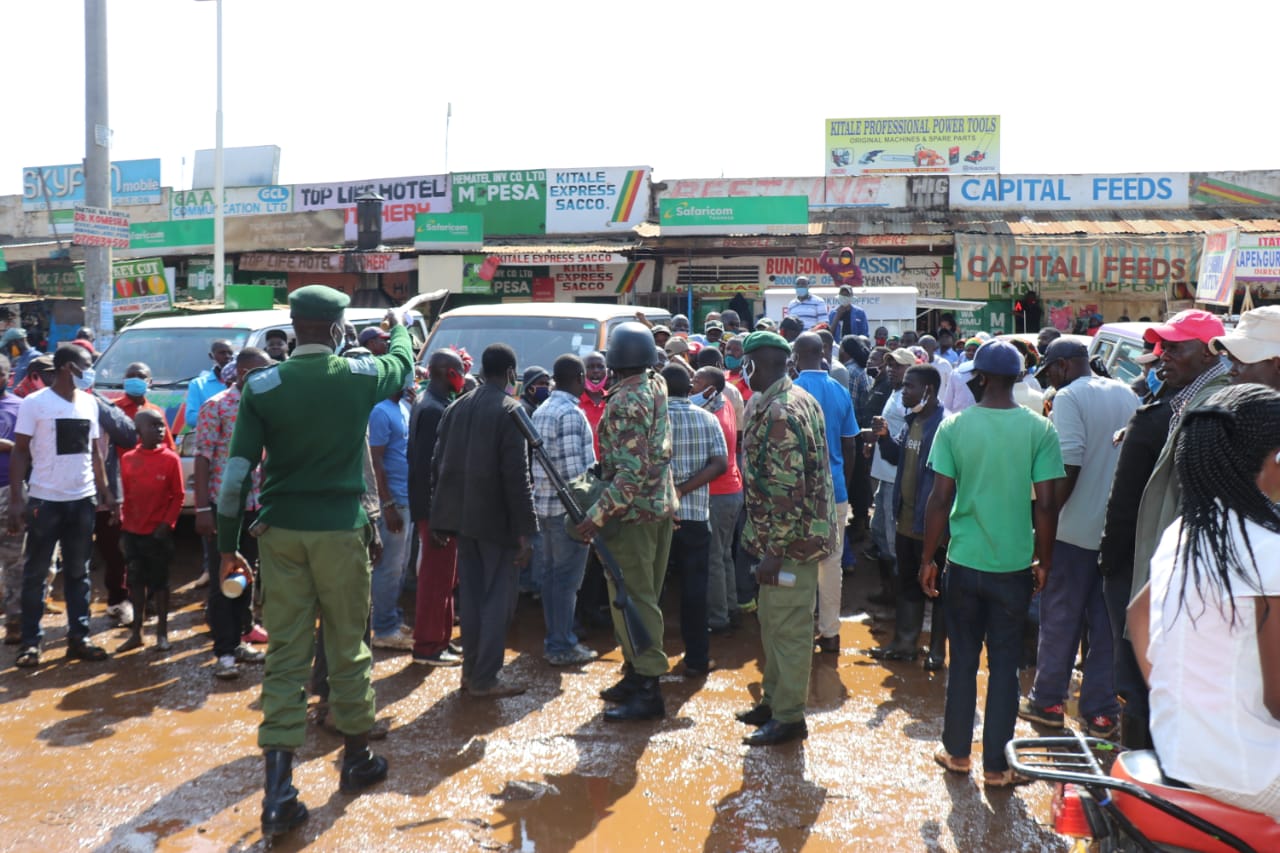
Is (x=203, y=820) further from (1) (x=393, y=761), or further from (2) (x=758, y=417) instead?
(2) (x=758, y=417)

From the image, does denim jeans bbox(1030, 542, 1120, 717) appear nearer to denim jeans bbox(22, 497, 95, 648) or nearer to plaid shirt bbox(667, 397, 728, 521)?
plaid shirt bbox(667, 397, 728, 521)

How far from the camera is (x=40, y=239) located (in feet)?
98.8

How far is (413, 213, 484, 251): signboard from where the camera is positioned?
22.0 m

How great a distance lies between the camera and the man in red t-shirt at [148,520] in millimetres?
6504

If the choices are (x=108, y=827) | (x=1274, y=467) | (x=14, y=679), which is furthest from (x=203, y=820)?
(x=1274, y=467)

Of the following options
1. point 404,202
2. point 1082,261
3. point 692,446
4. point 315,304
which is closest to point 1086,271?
point 1082,261

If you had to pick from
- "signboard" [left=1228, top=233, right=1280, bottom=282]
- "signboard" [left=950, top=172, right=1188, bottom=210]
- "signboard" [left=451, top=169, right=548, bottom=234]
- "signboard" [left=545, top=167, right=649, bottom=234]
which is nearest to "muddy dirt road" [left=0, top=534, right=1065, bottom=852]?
"signboard" [left=1228, top=233, right=1280, bottom=282]

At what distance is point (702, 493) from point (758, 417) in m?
1.24

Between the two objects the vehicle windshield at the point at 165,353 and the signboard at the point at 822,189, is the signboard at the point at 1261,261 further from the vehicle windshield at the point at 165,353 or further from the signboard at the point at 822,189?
the vehicle windshield at the point at 165,353

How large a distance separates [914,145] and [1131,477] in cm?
2625

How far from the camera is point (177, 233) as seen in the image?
81.9ft

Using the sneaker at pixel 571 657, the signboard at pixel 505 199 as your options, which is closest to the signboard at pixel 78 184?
the signboard at pixel 505 199

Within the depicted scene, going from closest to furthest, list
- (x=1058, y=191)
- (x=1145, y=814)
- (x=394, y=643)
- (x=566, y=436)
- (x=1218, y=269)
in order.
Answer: (x=1145, y=814) < (x=566, y=436) < (x=394, y=643) < (x=1218, y=269) < (x=1058, y=191)

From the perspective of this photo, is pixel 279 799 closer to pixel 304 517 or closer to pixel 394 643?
pixel 304 517
